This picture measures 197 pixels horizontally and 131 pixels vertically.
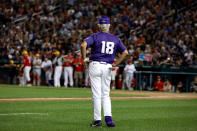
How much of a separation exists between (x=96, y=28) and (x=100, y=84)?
67.9ft

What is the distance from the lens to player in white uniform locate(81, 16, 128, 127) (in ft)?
29.2

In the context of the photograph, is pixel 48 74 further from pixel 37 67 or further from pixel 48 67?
pixel 37 67

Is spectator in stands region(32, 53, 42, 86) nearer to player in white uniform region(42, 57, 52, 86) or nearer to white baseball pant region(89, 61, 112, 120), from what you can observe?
player in white uniform region(42, 57, 52, 86)

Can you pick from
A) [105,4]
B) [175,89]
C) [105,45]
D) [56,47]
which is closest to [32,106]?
[105,45]

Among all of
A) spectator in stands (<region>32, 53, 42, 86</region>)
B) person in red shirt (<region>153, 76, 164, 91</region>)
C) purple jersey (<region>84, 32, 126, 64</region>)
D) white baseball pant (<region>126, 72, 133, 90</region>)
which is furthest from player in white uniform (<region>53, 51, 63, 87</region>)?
purple jersey (<region>84, 32, 126, 64</region>)

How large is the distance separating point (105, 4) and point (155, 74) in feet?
30.4

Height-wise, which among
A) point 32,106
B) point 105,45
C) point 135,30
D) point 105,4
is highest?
point 105,4

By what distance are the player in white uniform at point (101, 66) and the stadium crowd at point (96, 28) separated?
1521 centimetres

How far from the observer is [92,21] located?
3050 centimetres

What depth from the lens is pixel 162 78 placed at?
24672 millimetres

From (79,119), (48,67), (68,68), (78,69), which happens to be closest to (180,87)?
(78,69)

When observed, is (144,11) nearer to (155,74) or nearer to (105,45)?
(155,74)

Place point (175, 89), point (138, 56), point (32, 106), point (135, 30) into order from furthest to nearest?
point (135, 30)
point (138, 56)
point (175, 89)
point (32, 106)

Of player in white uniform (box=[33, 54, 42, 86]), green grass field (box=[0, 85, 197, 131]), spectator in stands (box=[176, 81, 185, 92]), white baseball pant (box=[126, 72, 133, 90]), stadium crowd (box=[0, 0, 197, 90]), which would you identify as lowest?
green grass field (box=[0, 85, 197, 131])
